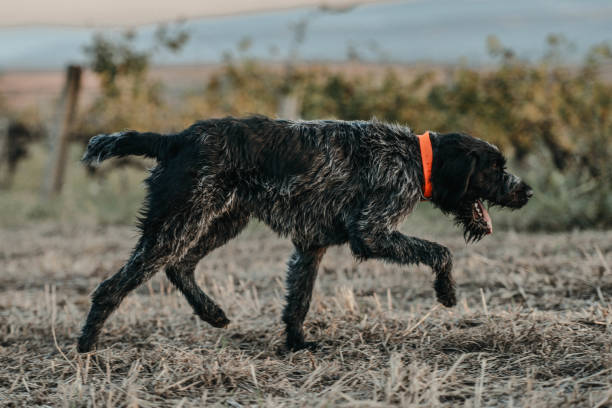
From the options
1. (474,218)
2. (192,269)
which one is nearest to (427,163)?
(474,218)

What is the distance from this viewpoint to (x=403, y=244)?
13.4 feet

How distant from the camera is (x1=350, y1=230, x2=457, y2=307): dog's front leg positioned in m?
4.05

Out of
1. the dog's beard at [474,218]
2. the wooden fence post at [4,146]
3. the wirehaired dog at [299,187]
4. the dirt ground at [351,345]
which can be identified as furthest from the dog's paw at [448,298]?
the wooden fence post at [4,146]

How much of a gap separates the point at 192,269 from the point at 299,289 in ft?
2.47

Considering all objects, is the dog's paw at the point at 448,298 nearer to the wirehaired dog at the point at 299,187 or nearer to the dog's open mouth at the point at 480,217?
the wirehaired dog at the point at 299,187

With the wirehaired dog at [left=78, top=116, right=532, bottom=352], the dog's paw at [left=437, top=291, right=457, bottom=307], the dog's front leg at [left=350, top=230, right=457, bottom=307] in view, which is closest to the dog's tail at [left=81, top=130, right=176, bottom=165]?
the wirehaired dog at [left=78, top=116, right=532, bottom=352]

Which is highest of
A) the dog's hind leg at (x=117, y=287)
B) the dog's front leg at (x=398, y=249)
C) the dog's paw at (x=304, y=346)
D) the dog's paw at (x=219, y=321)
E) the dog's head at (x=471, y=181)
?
the dog's head at (x=471, y=181)

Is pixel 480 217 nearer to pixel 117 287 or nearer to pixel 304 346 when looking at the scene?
pixel 304 346

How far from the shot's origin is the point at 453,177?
168 inches

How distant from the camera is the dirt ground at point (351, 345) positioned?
10.8ft

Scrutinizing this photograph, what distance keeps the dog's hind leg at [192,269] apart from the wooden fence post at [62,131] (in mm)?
8444

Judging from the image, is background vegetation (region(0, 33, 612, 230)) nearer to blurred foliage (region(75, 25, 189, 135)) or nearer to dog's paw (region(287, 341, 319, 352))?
blurred foliage (region(75, 25, 189, 135))

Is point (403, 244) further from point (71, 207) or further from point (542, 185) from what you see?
point (71, 207)

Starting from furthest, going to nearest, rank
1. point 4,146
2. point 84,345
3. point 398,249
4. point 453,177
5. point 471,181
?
point 4,146
point 471,181
point 453,177
point 84,345
point 398,249
